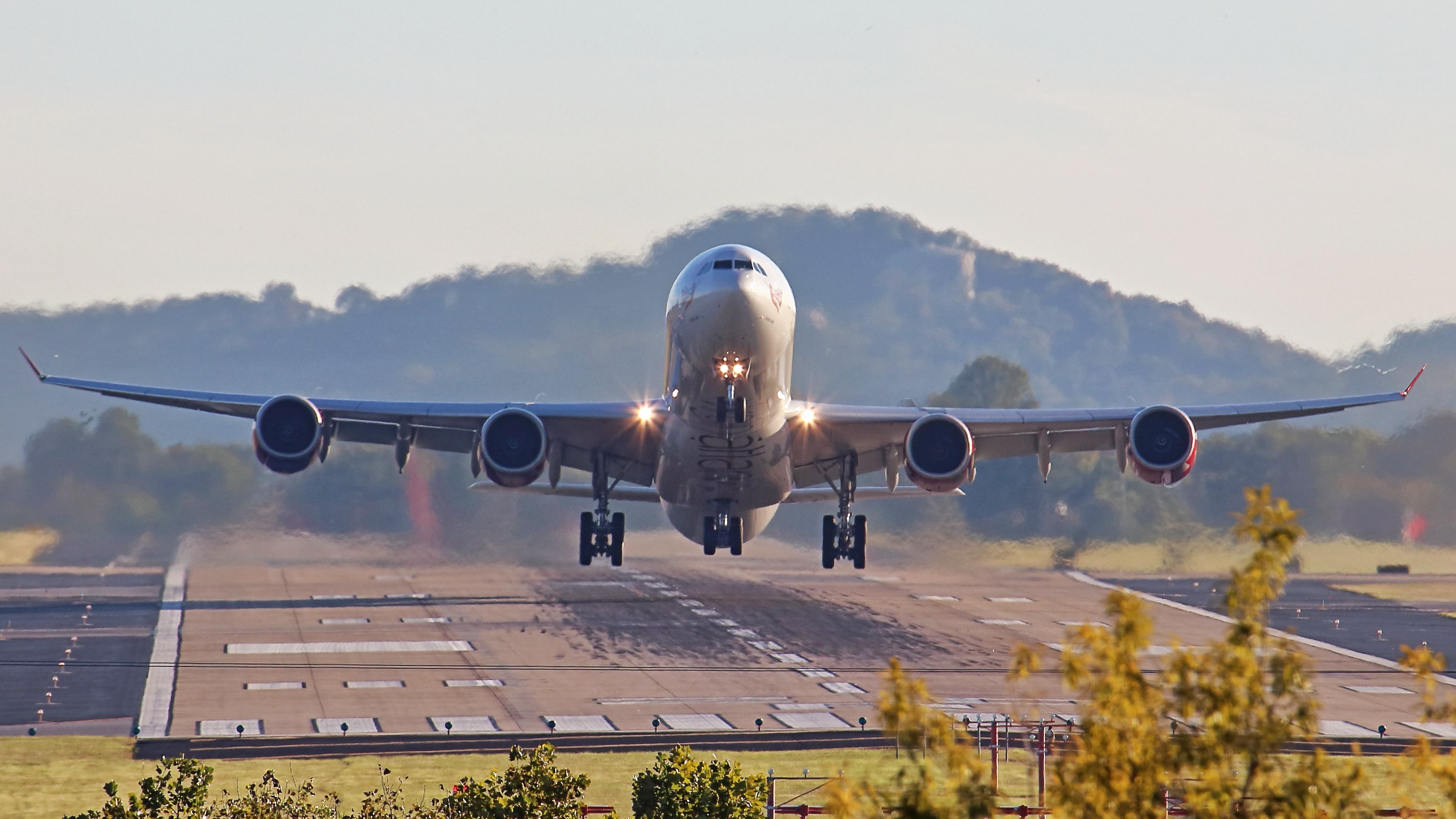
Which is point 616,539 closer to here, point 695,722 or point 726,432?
point 695,722

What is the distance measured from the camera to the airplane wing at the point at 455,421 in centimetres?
3366

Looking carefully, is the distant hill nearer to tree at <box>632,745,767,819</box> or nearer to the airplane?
the airplane

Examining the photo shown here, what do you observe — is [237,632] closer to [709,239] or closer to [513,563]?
[513,563]

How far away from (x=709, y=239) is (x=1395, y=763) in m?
72.9

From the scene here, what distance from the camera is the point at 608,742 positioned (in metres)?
34.3

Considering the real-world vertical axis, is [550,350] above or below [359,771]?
above

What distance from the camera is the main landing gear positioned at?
3378 centimetres

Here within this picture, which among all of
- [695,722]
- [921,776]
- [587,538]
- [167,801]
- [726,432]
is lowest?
[695,722]

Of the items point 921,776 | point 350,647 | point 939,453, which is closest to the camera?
point 921,776

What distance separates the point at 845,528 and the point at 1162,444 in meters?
8.30

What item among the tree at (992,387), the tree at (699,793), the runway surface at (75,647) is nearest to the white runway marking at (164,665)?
the runway surface at (75,647)

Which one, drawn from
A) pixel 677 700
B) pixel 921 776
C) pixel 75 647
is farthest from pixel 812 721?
pixel 921 776

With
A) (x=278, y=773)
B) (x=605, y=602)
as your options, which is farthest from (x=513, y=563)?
(x=278, y=773)

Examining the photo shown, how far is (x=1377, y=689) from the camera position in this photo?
44.1 metres
